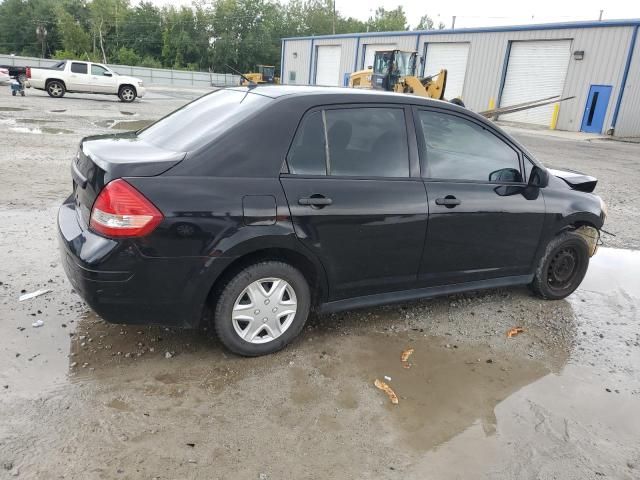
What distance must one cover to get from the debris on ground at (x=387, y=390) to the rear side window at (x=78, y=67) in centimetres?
2270

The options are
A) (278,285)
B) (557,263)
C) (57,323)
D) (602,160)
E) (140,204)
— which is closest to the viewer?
(140,204)

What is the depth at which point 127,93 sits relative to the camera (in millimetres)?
23016

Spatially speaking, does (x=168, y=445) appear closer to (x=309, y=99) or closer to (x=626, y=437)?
(x=309, y=99)

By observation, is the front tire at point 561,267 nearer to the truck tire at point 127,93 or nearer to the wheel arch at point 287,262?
the wheel arch at point 287,262

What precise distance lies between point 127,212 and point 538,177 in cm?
316

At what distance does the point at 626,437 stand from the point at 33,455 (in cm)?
312

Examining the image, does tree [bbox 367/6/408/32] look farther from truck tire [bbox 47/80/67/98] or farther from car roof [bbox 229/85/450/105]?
car roof [bbox 229/85/450/105]

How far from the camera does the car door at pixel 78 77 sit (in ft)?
71.7

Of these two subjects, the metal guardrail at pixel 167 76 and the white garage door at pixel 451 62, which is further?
the metal guardrail at pixel 167 76

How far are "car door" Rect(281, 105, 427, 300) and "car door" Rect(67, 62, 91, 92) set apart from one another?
21.9 metres

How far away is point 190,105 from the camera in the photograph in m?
4.11

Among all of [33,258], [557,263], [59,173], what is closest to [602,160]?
[557,263]

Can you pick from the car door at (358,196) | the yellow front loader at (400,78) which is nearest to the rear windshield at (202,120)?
the car door at (358,196)

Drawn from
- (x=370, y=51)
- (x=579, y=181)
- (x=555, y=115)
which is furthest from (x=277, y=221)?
(x=370, y=51)
